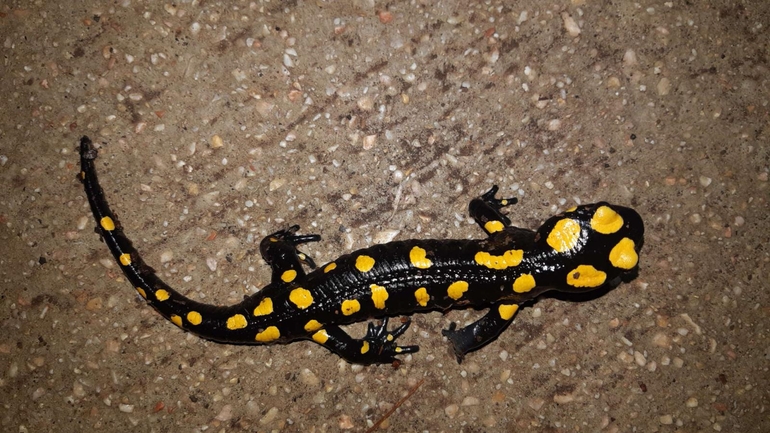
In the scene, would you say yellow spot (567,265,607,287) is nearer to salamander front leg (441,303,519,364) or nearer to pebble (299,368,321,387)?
salamander front leg (441,303,519,364)

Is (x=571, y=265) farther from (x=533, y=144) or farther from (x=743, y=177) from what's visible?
(x=743, y=177)

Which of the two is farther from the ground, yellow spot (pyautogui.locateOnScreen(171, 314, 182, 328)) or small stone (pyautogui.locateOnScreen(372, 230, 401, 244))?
yellow spot (pyautogui.locateOnScreen(171, 314, 182, 328))

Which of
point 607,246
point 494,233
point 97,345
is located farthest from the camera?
point 97,345

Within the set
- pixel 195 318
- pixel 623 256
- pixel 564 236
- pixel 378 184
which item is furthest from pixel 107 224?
pixel 623 256

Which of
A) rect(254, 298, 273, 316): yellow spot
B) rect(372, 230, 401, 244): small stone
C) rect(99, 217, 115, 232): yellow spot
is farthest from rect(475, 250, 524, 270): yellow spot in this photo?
rect(99, 217, 115, 232): yellow spot

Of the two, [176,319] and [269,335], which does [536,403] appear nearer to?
[269,335]

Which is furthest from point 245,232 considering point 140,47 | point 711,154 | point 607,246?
point 711,154

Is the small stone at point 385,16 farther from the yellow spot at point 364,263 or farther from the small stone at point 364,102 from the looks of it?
the yellow spot at point 364,263
